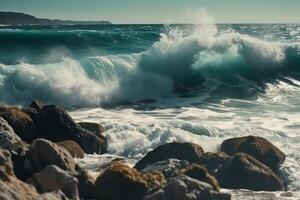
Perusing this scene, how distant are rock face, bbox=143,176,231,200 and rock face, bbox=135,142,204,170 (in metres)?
2.62

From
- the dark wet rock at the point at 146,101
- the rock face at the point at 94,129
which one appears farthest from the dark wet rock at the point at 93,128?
the dark wet rock at the point at 146,101

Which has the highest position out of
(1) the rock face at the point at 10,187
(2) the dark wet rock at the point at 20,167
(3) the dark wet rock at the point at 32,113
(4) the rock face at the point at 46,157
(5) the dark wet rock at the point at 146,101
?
(1) the rock face at the point at 10,187

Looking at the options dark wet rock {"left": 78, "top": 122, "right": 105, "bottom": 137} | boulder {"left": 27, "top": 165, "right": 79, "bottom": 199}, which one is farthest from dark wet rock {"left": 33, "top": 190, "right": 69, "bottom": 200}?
dark wet rock {"left": 78, "top": 122, "right": 105, "bottom": 137}

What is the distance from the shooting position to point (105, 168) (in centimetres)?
803

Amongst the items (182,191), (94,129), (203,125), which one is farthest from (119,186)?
(203,125)

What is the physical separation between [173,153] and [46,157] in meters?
2.70

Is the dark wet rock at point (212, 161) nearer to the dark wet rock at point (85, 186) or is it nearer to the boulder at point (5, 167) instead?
the dark wet rock at point (85, 186)

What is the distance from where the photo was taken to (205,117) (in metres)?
15.3

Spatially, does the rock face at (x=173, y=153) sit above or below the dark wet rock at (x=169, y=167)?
below

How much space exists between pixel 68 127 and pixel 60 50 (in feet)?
73.5

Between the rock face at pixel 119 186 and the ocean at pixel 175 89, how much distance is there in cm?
188

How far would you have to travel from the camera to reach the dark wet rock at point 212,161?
8.75 metres

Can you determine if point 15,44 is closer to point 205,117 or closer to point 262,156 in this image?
Answer: point 205,117

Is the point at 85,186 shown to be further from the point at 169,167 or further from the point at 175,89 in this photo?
the point at 175,89
